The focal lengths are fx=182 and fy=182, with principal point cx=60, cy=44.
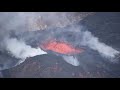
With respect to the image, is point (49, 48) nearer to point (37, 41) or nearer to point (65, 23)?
point (37, 41)

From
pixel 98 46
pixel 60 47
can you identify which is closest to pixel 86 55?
pixel 98 46

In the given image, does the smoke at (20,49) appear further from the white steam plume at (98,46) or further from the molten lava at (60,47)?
the white steam plume at (98,46)

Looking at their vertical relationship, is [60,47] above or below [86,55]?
above

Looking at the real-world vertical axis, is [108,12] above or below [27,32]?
above

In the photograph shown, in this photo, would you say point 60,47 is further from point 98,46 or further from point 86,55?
point 98,46
